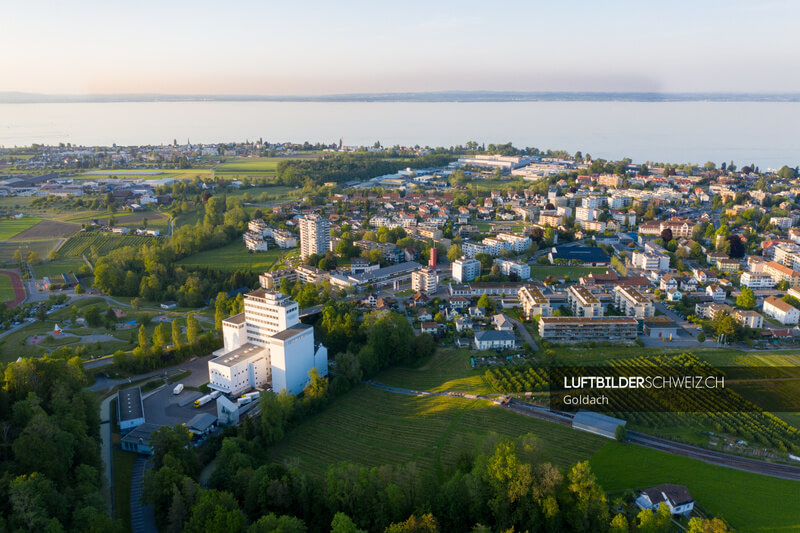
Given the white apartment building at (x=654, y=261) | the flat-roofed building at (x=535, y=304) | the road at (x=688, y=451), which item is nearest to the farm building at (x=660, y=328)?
the flat-roofed building at (x=535, y=304)

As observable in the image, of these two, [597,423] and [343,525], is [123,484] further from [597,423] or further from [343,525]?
[597,423]

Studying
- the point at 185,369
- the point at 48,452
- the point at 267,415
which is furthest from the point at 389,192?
the point at 48,452

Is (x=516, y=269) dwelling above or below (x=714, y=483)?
above

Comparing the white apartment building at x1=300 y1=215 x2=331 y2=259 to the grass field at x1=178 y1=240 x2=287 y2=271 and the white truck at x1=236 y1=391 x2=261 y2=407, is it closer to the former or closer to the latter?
the grass field at x1=178 y1=240 x2=287 y2=271

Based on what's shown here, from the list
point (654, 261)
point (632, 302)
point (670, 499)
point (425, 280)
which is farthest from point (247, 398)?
point (654, 261)

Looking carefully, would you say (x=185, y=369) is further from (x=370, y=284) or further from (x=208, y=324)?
(x=370, y=284)

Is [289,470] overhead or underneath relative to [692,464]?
overhead
